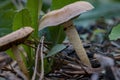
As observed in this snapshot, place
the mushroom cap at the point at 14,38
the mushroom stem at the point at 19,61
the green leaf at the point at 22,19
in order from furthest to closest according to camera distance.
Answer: the green leaf at the point at 22,19 → the mushroom stem at the point at 19,61 → the mushroom cap at the point at 14,38

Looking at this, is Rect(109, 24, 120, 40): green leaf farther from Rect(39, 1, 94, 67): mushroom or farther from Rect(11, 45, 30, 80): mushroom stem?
Rect(11, 45, 30, 80): mushroom stem

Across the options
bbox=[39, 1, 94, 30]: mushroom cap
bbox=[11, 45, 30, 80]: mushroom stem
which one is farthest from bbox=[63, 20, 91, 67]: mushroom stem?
bbox=[11, 45, 30, 80]: mushroom stem

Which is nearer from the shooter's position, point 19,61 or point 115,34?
point 19,61

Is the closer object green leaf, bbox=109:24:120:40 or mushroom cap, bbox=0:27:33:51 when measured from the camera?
mushroom cap, bbox=0:27:33:51

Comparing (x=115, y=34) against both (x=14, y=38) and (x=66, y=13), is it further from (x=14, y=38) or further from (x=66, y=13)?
(x=14, y=38)

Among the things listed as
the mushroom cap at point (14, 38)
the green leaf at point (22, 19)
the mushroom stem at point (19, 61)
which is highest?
the green leaf at point (22, 19)

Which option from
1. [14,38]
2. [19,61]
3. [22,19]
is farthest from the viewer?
[22,19]

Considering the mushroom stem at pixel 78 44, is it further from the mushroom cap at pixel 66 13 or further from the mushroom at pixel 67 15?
the mushroom cap at pixel 66 13

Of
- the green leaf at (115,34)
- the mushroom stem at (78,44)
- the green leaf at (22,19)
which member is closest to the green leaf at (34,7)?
the green leaf at (22,19)

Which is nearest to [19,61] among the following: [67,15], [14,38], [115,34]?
[14,38]
